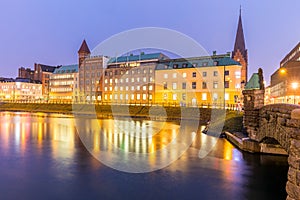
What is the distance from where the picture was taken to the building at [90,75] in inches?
4446

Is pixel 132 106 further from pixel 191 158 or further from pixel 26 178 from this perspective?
pixel 26 178

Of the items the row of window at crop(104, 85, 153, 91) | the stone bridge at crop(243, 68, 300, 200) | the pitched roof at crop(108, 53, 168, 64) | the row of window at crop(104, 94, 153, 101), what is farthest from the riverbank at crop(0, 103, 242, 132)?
the pitched roof at crop(108, 53, 168, 64)

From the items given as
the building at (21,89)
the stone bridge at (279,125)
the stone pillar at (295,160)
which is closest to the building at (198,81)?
the stone bridge at (279,125)

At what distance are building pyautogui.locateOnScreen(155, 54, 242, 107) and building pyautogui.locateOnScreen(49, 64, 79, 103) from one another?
173ft

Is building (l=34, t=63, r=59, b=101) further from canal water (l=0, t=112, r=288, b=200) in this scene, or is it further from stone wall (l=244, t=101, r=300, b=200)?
stone wall (l=244, t=101, r=300, b=200)

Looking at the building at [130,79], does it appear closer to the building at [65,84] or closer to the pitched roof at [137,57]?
the pitched roof at [137,57]

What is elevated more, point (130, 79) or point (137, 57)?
point (137, 57)

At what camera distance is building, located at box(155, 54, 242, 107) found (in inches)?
3078

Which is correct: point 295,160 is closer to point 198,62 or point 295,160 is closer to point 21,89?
point 198,62

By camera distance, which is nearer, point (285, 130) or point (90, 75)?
point (285, 130)

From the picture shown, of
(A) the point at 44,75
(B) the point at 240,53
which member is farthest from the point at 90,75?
(B) the point at 240,53

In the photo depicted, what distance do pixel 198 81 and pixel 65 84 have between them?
257ft

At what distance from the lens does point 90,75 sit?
11662 cm

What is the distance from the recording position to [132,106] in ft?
240
